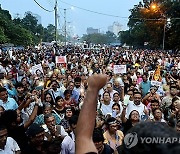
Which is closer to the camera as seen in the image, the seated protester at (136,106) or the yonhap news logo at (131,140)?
the yonhap news logo at (131,140)

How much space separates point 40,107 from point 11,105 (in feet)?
1.74

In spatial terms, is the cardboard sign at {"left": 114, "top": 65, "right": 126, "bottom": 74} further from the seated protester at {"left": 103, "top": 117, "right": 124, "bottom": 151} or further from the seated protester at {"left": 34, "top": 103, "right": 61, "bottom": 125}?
the seated protester at {"left": 103, "top": 117, "right": 124, "bottom": 151}

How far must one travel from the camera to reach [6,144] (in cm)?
411

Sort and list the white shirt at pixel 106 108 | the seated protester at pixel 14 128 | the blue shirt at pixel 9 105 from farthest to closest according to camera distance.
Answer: the white shirt at pixel 106 108, the blue shirt at pixel 9 105, the seated protester at pixel 14 128

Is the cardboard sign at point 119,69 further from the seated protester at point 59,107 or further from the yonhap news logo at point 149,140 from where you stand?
the yonhap news logo at point 149,140

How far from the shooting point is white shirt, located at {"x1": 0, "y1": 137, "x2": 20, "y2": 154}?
13.3 ft

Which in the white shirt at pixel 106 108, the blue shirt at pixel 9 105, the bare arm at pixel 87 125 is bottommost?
the white shirt at pixel 106 108

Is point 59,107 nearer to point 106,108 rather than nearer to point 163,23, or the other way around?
point 106,108

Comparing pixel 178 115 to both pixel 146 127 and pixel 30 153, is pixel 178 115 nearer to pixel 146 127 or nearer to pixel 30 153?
pixel 30 153

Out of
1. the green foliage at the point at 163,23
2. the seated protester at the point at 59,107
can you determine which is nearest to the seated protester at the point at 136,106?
the seated protester at the point at 59,107

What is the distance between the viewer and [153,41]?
58.5m

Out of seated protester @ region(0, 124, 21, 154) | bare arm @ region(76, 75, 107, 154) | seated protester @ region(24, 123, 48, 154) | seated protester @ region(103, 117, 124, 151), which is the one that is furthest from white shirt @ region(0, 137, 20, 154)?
bare arm @ region(76, 75, 107, 154)

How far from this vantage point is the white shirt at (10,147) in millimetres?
4062

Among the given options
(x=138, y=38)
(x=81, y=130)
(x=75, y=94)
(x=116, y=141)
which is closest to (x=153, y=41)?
(x=138, y=38)
